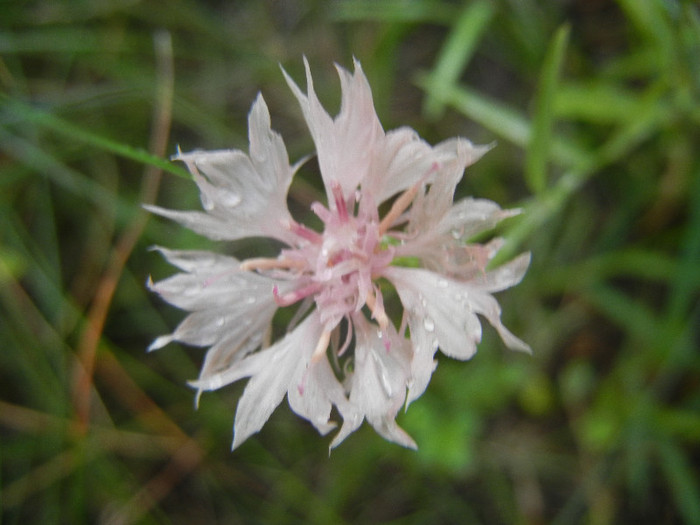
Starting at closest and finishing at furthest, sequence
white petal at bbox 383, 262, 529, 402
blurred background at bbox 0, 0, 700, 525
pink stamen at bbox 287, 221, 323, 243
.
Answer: white petal at bbox 383, 262, 529, 402 < pink stamen at bbox 287, 221, 323, 243 < blurred background at bbox 0, 0, 700, 525

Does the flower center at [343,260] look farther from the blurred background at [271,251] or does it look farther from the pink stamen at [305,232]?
the blurred background at [271,251]

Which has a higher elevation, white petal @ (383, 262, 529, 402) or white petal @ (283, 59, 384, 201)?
white petal @ (283, 59, 384, 201)

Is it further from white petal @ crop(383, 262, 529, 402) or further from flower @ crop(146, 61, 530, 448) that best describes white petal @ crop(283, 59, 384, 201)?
white petal @ crop(383, 262, 529, 402)

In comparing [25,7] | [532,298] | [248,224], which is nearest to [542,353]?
[532,298]

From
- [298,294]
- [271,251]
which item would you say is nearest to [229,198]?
[298,294]

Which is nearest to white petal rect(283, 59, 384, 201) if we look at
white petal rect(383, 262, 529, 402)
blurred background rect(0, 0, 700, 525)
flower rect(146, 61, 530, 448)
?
flower rect(146, 61, 530, 448)

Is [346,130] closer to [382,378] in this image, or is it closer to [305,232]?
[305,232]

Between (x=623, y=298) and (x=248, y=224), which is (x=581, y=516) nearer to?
(x=623, y=298)
